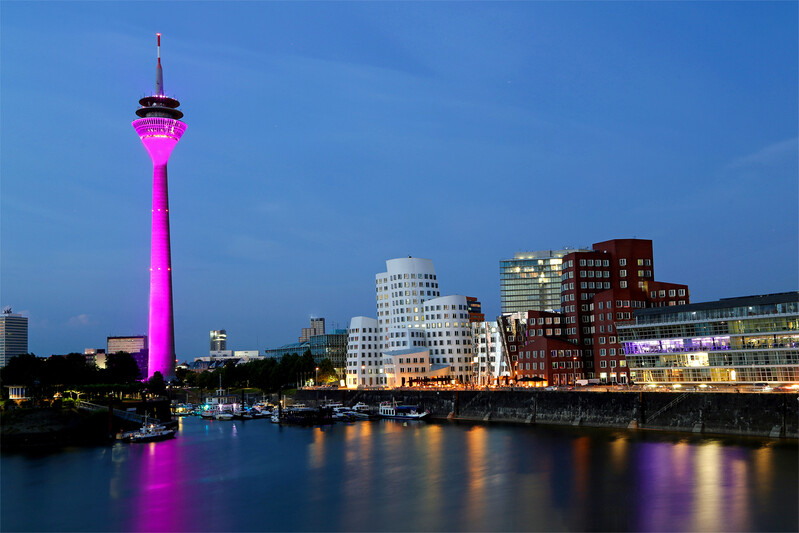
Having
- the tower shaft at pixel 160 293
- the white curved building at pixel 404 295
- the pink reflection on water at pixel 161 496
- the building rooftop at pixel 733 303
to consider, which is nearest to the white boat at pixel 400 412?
the white curved building at pixel 404 295

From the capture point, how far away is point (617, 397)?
315 ft

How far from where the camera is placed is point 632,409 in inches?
3679

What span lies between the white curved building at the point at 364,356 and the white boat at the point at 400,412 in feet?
101

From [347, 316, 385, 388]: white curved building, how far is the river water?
76405 millimetres

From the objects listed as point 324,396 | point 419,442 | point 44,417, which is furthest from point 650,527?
point 324,396

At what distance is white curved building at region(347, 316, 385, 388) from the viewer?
171 meters

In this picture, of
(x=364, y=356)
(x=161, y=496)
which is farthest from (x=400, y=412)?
(x=161, y=496)

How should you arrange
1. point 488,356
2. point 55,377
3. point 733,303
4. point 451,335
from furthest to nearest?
point 451,335 < point 488,356 < point 55,377 < point 733,303

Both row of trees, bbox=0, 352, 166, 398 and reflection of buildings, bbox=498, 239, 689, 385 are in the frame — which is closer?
row of trees, bbox=0, 352, 166, 398

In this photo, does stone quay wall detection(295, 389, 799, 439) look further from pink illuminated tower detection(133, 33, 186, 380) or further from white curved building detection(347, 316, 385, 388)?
pink illuminated tower detection(133, 33, 186, 380)

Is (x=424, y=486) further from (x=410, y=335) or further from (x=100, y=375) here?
(x=410, y=335)

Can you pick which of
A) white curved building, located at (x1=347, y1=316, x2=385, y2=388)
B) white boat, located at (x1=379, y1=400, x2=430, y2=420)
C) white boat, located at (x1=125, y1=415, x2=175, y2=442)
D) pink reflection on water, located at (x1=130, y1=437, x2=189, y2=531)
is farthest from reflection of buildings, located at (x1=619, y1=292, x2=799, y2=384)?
white curved building, located at (x1=347, y1=316, x2=385, y2=388)

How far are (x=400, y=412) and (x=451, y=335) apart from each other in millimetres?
38661

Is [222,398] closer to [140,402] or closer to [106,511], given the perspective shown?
[140,402]
